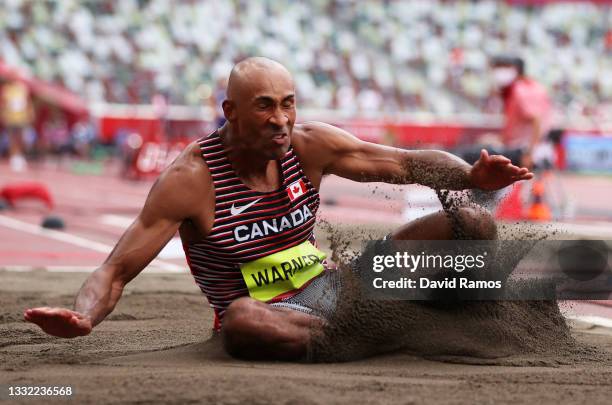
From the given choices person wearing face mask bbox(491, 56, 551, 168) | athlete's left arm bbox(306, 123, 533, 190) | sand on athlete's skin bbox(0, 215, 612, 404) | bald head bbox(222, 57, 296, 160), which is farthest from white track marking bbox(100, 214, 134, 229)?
bald head bbox(222, 57, 296, 160)

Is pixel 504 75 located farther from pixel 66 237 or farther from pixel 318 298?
pixel 318 298

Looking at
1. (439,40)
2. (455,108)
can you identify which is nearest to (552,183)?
(455,108)

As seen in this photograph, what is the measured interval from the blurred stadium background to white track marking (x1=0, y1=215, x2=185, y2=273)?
17.5ft

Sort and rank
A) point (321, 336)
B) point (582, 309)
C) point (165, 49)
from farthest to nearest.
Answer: point (165, 49) → point (582, 309) → point (321, 336)

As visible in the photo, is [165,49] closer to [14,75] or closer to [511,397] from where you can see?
[14,75]

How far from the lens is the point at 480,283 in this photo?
4742mm

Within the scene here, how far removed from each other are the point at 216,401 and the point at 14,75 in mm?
23722

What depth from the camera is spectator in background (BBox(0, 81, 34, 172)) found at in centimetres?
2478

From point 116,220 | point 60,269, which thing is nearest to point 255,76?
point 60,269

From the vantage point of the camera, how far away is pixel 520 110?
12.0 m

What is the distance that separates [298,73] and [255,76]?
2671 centimetres

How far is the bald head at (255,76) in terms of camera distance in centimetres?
449

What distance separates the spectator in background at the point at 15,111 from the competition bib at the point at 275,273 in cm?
2077

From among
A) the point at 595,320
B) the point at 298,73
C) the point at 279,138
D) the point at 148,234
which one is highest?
the point at 298,73
